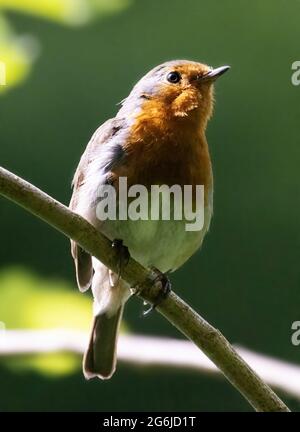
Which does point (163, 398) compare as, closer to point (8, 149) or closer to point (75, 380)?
point (75, 380)

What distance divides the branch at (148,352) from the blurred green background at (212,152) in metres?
0.92

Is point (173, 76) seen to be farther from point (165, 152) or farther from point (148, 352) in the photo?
point (148, 352)

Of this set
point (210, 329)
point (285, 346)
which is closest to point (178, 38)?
point (285, 346)

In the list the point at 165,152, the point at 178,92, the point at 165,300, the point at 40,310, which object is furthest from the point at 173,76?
the point at 40,310

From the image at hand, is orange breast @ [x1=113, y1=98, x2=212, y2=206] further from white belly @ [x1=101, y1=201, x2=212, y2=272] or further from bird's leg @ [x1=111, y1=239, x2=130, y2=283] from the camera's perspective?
bird's leg @ [x1=111, y1=239, x2=130, y2=283]

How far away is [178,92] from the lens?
330cm

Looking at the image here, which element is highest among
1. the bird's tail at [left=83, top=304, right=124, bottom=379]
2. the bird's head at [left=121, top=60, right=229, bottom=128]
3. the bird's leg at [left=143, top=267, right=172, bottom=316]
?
the bird's head at [left=121, top=60, right=229, bottom=128]

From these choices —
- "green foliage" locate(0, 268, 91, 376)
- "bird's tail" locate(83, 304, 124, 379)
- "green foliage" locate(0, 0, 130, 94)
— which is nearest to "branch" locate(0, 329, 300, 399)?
"green foliage" locate(0, 268, 91, 376)

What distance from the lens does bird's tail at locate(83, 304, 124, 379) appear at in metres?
3.38

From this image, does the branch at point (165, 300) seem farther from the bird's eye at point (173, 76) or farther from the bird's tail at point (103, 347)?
the bird's eye at point (173, 76)

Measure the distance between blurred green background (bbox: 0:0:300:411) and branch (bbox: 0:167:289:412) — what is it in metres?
1.21

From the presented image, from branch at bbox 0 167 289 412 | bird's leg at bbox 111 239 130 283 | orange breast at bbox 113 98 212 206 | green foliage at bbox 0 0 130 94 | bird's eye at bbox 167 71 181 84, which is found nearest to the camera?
green foliage at bbox 0 0 130 94

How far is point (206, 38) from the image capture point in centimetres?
414

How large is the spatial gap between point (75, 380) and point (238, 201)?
3.90 ft
